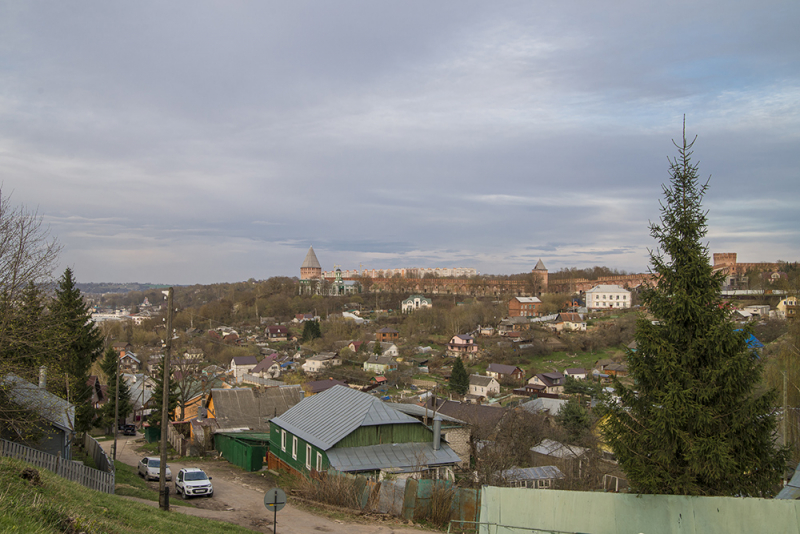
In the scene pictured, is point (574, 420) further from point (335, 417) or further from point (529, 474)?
point (335, 417)

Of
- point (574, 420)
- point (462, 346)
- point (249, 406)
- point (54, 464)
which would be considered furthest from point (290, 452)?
point (462, 346)

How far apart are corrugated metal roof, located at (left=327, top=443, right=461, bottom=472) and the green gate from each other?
5.62m

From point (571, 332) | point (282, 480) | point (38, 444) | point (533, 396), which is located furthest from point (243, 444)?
point (571, 332)

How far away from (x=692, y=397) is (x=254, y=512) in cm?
1075

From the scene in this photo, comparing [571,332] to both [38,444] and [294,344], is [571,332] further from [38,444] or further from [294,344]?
[38,444]

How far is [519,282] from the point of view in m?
127

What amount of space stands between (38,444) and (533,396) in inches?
1552

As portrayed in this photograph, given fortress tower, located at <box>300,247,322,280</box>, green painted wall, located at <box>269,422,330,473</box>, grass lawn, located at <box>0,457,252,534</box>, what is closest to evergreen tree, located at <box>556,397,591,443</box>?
green painted wall, located at <box>269,422,330,473</box>

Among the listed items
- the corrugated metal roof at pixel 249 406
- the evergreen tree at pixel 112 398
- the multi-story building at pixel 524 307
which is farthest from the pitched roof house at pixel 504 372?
the multi-story building at pixel 524 307

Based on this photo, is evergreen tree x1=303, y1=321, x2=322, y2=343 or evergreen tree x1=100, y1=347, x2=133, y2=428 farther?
evergreen tree x1=303, y1=321, x2=322, y2=343

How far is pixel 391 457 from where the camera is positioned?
14.9m

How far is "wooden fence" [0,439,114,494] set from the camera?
10483 millimetres

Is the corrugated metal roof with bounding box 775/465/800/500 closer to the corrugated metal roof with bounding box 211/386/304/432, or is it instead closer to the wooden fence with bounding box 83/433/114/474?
the wooden fence with bounding box 83/433/114/474

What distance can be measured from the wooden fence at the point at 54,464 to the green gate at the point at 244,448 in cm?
682
